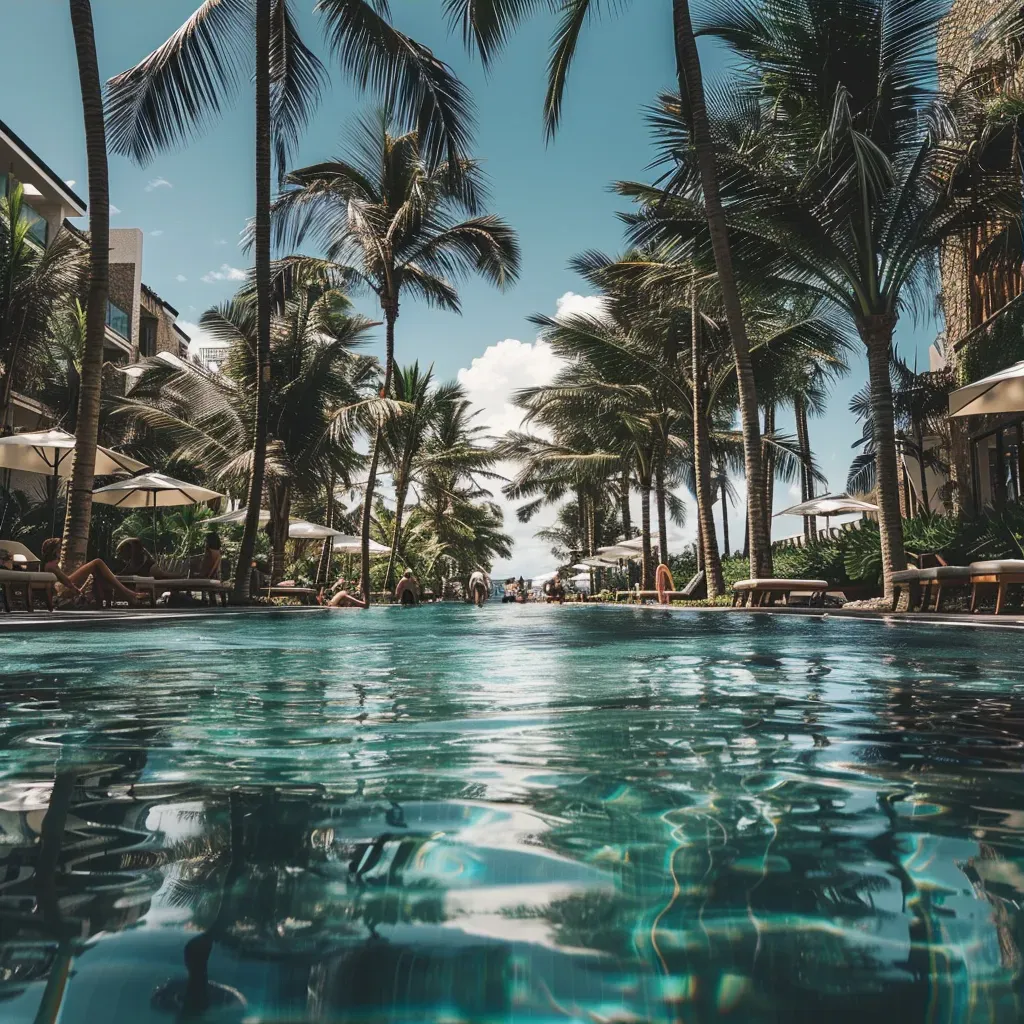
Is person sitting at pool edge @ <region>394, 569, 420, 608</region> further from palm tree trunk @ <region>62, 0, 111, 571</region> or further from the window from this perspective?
the window

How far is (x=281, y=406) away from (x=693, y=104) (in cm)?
1044

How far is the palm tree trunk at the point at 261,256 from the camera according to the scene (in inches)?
510

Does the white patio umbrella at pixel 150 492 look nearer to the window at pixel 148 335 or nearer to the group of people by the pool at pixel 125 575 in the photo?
the group of people by the pool at pixel 125 575

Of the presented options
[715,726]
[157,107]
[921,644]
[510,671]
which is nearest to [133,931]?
[715,726]

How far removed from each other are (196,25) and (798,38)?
26.5ft

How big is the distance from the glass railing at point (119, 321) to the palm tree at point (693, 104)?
71.3 ft

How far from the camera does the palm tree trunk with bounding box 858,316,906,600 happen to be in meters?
11.2

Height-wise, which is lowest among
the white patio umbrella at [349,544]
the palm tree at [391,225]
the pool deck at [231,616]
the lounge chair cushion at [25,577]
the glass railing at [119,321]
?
the pool deck at [231,616]

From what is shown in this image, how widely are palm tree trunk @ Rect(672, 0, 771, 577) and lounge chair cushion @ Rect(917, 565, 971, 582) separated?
10.0 feet

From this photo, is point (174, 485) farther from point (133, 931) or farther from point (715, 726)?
point (133, 931)

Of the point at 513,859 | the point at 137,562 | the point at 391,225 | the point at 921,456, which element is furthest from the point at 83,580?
the point at 921,456

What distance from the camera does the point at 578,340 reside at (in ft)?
59.2

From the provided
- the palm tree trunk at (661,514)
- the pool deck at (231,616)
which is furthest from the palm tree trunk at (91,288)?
the palm tree trunk at (661,514)

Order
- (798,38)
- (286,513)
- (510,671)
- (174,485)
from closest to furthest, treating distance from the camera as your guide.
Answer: (510,671) → (798,38) → (174,485) → (286,513)
